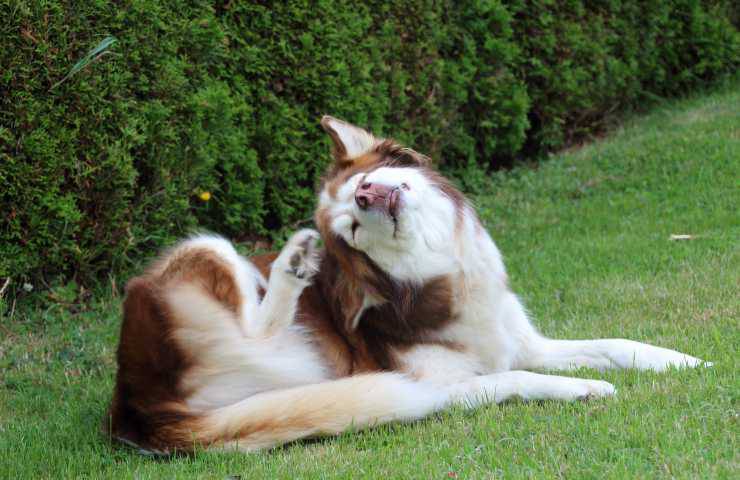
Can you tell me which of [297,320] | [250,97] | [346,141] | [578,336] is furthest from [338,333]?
→ [250,97]

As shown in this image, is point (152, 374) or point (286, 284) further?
point (286, 284)

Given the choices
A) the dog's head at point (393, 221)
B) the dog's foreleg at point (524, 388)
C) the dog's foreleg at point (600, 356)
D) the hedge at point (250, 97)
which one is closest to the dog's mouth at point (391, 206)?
the dog's head at point (393, 221)

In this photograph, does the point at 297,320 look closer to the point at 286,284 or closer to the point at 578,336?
the point at 286,284

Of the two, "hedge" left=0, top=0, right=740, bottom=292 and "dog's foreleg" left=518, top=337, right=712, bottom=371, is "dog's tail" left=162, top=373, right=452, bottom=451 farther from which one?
"hedge" left=0, top=0, right=740, bottom=292

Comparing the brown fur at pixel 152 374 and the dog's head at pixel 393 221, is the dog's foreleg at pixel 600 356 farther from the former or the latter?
the brown fur at pixel 152 374

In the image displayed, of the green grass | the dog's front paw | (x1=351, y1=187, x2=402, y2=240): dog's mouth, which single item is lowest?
the green grass

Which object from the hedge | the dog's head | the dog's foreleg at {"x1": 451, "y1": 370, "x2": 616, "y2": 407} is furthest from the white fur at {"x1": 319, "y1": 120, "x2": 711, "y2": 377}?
the hedge

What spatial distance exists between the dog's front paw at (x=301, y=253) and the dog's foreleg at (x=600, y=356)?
4.62ft

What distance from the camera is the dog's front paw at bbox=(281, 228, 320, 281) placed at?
4.26 m

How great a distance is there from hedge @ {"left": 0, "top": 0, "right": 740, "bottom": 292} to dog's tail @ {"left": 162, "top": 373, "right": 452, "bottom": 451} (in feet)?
8.87

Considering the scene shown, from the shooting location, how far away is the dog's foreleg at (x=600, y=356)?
4582 millimetres

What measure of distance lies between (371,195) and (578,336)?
192 centimetres

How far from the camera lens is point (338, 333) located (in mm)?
4625

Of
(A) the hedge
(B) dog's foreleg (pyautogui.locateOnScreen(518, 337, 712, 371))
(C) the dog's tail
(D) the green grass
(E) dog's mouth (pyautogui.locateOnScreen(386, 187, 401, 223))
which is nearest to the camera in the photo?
(D) the green grass
